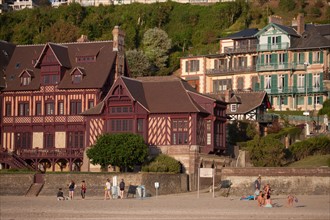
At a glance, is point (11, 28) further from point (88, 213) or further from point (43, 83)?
point (88, 213)

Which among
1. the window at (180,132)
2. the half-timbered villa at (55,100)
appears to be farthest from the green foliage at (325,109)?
the window at (180,132)

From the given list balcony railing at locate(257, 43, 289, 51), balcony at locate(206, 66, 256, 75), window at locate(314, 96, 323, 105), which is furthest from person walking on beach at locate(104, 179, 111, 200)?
balcony at locate(206, 66, 256, 75)

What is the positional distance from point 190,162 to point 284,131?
11.4 metres

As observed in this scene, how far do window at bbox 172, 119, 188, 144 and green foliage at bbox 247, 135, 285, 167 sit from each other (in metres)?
5.03

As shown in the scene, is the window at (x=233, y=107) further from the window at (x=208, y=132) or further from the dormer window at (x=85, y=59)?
the dormer window at (x=85, y=59)

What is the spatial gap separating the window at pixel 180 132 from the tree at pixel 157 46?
37.4 meters

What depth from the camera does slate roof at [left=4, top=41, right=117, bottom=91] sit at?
71.2 metres

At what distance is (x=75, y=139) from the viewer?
70500mm

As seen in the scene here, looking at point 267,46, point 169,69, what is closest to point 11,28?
point 169,69

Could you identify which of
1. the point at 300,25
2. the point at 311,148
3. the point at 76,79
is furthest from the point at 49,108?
the point at 300,25

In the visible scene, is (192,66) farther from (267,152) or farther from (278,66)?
(267,152)

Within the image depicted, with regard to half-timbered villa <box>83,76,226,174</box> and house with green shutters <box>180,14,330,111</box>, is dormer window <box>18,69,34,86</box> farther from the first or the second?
house with green shutters <box>180,14,330,111</box>

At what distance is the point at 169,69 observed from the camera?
10225cm

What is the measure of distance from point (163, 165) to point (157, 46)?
4389cm
